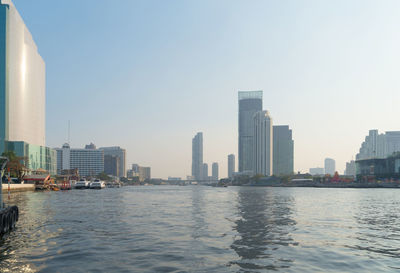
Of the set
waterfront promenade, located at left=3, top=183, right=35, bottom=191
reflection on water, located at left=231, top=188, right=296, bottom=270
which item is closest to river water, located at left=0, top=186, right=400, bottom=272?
reflection on water, located at left=231, top=188, right=296, bottom=270

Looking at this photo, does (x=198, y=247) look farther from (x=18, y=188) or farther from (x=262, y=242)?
(x=18, y=188)

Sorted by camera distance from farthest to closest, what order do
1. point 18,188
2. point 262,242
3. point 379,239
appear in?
point 18,188
point 379,239
point 262,242

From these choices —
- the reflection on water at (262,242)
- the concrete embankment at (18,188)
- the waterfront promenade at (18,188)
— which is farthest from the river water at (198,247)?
the waterfront promenade at (18,188)

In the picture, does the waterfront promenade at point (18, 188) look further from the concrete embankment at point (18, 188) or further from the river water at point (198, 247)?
the river water at point (198, 247)

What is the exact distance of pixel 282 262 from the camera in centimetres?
2120

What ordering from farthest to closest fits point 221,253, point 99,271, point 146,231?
1. point 146,231
2. point 221,253
3. point 99,271

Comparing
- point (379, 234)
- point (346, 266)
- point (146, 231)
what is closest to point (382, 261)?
point (346, 266)

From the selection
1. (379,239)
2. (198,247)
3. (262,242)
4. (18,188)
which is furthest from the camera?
(18,188)

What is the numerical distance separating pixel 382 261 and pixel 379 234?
40.3 feet

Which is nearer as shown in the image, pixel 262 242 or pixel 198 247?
pixel 198 247

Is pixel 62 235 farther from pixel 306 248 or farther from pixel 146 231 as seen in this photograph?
pixel 306 248

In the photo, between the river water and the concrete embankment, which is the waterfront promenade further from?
the river water

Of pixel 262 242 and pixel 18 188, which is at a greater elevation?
pixel 262 242

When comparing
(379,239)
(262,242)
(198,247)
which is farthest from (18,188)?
(379,239)
